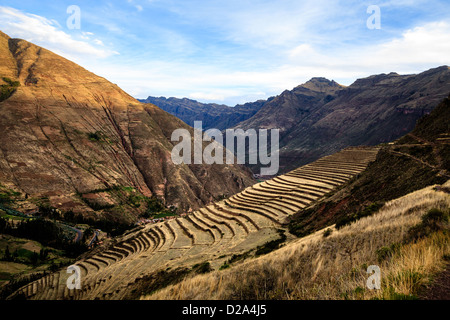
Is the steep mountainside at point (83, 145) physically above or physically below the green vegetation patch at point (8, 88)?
below

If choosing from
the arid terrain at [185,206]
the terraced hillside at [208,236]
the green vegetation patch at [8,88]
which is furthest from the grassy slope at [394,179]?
the green vegetation patch at [8,88]

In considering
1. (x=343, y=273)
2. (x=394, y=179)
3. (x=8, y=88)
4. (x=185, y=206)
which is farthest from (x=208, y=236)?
(x=8, y=88)

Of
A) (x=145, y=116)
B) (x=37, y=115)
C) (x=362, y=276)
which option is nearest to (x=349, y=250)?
(x=362, y=276)

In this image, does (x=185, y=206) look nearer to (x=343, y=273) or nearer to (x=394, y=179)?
(x=394, y=179)

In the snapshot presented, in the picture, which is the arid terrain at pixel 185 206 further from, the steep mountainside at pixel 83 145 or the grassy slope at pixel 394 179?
the steep mountainside at pixel 83 145

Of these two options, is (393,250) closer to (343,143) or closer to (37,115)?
(37,115)

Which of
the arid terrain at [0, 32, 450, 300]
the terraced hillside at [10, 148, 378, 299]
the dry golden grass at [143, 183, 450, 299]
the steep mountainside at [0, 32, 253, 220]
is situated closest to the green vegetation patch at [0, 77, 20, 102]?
the steep mountainside at [0, 32, 253, 220]

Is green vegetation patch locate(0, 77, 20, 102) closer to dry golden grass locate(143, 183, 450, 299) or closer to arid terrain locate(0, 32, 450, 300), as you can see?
arid terrain locate(0, 32, 450, 300)
